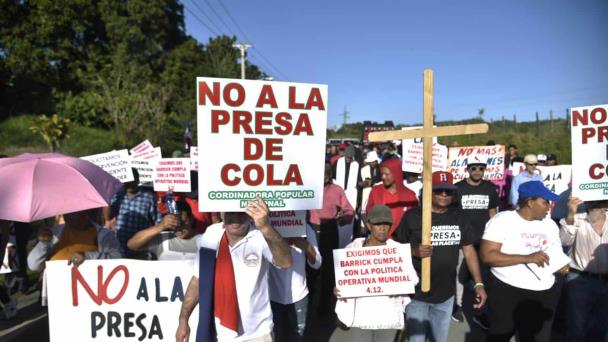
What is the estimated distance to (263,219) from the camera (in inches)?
107

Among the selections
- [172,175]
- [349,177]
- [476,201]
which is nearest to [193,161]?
[172,175]

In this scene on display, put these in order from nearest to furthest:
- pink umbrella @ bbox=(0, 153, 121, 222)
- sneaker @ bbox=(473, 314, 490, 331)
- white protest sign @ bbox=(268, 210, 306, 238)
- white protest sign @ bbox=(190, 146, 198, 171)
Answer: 1. white protest sign @ bbox=(268, 210, 306, 238)
2. pink umbrella @ bbox=(0, 153, 121, 222)
3. sneaker @ bbox=(473, 314, 490, 331)
4. white protest sign @ bbox=(190, 146, 198, 171)

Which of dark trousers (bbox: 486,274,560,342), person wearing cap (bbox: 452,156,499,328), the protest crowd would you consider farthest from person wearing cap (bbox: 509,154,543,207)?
dark trousers (bbox: 486,274,560,342)

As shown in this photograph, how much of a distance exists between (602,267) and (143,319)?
3905 millimetres

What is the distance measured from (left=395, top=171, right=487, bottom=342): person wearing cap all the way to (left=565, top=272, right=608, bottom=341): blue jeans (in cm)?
99

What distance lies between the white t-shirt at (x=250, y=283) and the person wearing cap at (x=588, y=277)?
109 inches

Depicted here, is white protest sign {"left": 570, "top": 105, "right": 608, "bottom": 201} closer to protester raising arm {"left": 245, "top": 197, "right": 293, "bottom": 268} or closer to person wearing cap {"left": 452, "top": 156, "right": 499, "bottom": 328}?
person wearing cap {"left": 452, "top": 156, "right": 499, "bottom": 328}

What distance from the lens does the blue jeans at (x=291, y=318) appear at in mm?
3674

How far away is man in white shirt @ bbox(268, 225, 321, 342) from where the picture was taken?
11.8 ft

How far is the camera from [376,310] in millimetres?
3484

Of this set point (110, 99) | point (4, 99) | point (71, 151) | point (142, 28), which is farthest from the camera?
point (142, 28)

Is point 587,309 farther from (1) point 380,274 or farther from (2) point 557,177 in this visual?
(2) point 557,177

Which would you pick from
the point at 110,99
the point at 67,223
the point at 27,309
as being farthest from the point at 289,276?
the point at 110,99

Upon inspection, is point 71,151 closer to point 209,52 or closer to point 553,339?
point 209,52
